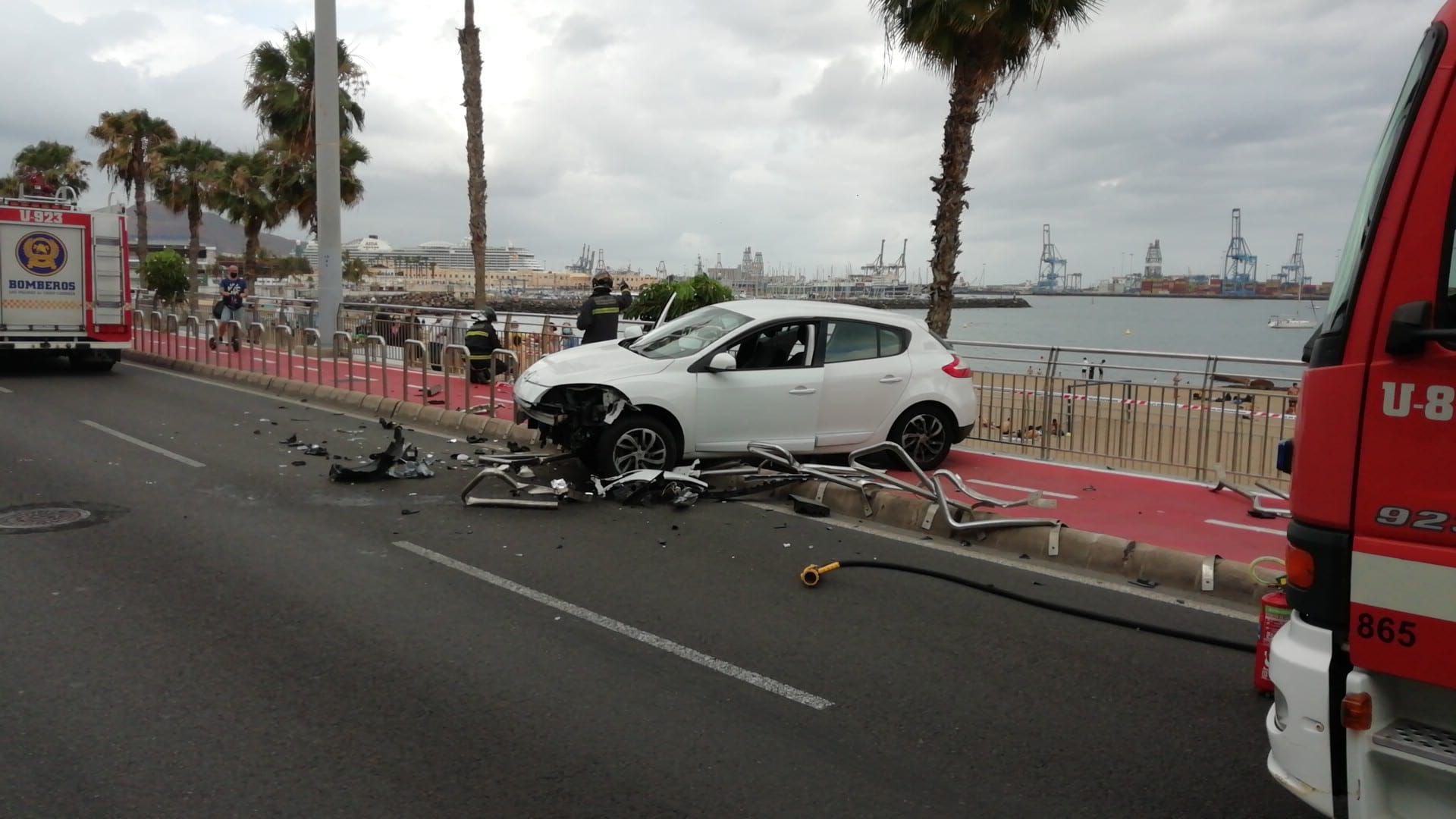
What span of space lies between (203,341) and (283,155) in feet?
45.0

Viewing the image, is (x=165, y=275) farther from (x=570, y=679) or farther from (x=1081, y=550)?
(x=570, y=679)

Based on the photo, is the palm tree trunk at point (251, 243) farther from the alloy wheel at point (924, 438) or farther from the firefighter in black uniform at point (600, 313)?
the alloy wheel at point (924, 438)

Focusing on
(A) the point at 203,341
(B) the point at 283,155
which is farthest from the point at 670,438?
(B) the point at 283,155

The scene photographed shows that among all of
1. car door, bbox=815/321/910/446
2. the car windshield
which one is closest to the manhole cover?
the car windshield

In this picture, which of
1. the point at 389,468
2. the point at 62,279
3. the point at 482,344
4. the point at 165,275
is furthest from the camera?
the point at 165,275

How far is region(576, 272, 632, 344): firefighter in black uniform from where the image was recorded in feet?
46.4

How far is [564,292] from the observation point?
79.5m

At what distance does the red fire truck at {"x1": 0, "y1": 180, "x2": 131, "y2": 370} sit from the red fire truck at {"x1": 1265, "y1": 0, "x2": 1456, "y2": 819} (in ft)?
66.2

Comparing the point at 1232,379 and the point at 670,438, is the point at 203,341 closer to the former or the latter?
the point at 670,438

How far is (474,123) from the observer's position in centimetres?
2288

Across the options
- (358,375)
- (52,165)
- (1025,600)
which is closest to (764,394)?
(1025,600)

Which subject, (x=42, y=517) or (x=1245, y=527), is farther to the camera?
(x=1245, y=527)

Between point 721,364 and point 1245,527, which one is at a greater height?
point 721,364

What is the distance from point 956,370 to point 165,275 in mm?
37889
